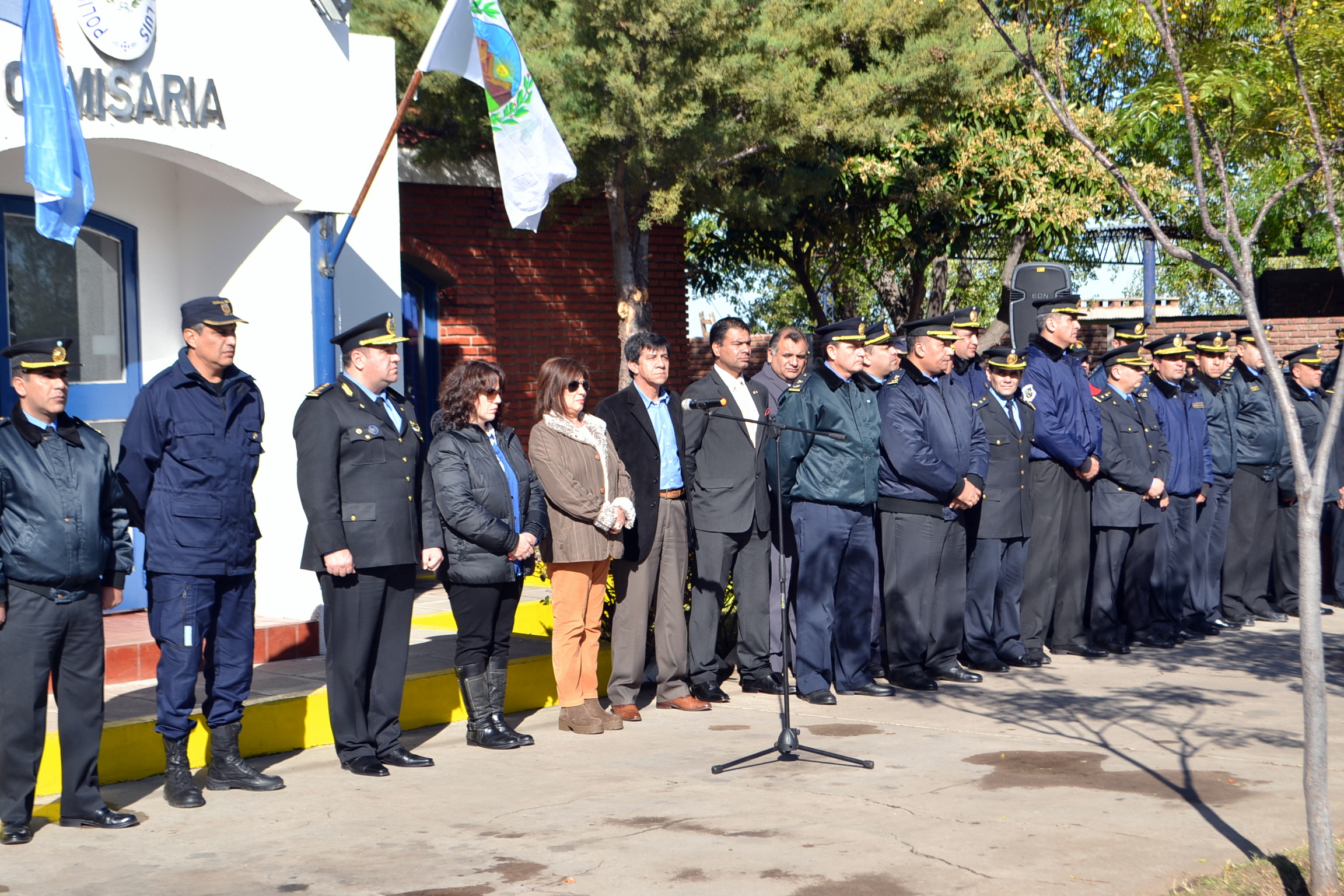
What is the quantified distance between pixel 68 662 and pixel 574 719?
8.69ft

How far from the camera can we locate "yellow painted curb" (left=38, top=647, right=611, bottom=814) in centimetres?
625

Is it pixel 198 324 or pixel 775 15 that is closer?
pixel 198 324

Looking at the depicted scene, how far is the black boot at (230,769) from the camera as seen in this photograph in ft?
20.1

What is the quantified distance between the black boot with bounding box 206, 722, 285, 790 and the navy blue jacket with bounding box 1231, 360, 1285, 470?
7.98 metres

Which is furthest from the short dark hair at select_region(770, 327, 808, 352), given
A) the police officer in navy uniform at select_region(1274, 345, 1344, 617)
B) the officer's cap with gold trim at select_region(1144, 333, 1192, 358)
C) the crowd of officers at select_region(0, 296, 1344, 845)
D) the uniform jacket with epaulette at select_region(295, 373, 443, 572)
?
the police officer in navy uniform at select_region(1274, 345, 1344, 617)

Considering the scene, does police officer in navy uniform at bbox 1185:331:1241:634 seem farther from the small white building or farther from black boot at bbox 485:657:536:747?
the small white building

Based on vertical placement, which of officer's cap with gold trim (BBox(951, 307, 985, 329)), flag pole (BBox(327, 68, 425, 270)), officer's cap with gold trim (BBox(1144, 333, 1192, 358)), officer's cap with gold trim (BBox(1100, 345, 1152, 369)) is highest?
flag pole (BBox(327, 68, 425, 270))

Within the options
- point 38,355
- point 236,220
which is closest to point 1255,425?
point 236,220

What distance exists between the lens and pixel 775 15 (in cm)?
1162

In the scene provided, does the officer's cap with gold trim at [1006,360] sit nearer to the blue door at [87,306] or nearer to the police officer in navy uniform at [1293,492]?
the police officer in navy uniform at [1293,492]

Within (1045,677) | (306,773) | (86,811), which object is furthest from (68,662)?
(1045,677)

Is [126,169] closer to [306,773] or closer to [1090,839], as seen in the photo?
[306,773]

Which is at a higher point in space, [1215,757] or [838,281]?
[838,281]

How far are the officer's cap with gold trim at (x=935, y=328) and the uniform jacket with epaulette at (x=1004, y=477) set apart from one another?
532 mm
